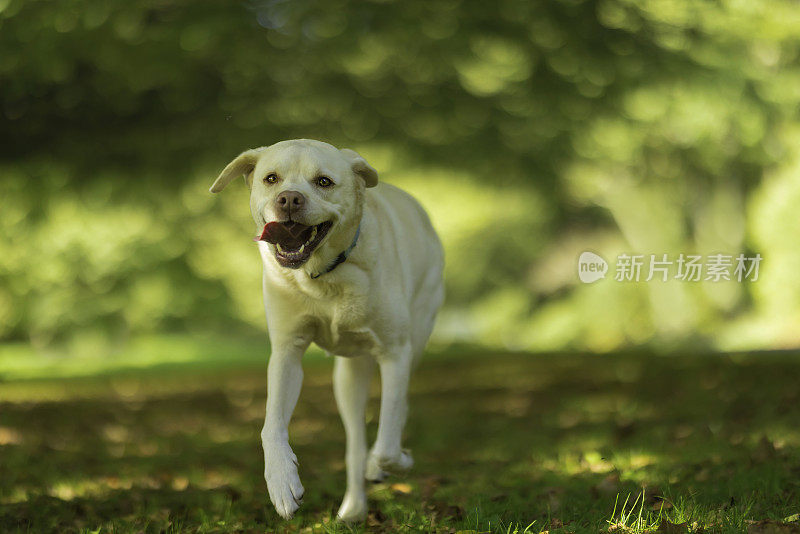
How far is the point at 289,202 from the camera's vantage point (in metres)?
3.36

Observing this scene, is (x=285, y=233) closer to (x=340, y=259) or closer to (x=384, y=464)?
(x=340, y=259)

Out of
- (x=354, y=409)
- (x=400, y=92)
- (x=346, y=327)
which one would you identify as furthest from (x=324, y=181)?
(x=400, y=92)

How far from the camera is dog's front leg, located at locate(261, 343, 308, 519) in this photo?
358 centimetres

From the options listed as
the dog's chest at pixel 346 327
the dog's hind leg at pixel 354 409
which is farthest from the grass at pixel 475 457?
the dog's chest at pixel 346 327

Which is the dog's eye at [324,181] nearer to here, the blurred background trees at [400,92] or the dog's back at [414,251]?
the dog's back at [414,251]

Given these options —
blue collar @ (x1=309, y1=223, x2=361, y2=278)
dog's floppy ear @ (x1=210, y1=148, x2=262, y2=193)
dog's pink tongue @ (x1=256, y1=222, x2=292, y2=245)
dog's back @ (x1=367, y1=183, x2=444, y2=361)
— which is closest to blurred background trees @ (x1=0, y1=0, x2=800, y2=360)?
Result: dog's back @ (x1=367, y1=183, x2=444, y2=361)

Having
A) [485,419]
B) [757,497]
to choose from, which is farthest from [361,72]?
[757,497]

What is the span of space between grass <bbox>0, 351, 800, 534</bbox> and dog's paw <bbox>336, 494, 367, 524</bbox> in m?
0.07

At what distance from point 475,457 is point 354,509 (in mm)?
2375

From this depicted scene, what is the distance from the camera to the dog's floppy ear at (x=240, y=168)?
147 inches

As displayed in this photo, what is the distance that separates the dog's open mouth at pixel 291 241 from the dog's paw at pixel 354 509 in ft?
5.51

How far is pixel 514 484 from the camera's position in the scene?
527 cm

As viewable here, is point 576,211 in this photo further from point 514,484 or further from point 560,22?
point 514,484

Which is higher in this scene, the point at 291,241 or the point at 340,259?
the point at 291,241
